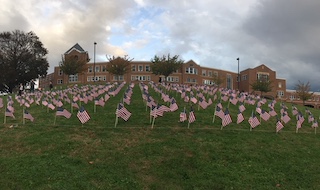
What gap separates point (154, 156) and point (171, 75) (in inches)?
3032

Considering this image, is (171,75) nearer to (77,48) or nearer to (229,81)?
(229,81)

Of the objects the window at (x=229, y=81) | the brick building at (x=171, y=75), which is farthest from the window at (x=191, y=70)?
the window at (x=229, y=81)

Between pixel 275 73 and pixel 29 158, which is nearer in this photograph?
pixel 29 158

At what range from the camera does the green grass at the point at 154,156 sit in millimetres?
10734

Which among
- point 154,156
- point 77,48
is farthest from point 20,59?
point 154,156

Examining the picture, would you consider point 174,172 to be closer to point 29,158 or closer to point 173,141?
point 173,141

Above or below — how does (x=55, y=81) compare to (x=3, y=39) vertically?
below

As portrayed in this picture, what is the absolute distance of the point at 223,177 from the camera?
11.2 m

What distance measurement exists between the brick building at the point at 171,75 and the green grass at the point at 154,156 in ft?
226

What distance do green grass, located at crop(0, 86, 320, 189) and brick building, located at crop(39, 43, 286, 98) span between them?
2716 inches

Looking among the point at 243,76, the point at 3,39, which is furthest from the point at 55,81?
the point at 243,76

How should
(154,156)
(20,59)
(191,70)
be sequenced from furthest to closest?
(191,70)
(20,59)
(154,156)

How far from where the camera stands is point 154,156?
12758mm

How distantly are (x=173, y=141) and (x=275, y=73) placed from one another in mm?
93939
